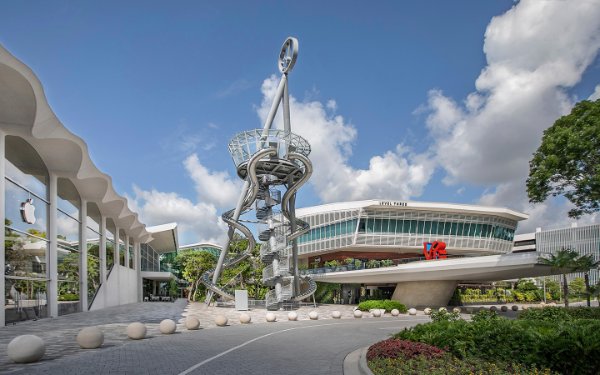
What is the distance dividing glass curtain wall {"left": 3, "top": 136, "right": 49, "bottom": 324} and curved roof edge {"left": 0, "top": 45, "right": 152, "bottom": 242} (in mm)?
918

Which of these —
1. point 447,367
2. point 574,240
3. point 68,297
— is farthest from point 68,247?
point 574,240

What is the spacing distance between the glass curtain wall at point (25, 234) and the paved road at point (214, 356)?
8706mm

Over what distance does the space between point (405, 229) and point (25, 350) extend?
56068 millimetres

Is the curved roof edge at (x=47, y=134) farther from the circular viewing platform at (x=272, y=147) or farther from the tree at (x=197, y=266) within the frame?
the tree at (x=197, y=266)

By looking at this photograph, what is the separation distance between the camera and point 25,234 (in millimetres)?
24531

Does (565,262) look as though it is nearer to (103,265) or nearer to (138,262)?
(103,265)

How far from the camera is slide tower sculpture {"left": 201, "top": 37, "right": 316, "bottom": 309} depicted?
4338 centimetres

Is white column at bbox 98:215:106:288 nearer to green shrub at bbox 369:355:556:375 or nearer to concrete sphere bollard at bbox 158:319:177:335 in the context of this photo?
concrete sphere bollard at bbox 158:319:177:335

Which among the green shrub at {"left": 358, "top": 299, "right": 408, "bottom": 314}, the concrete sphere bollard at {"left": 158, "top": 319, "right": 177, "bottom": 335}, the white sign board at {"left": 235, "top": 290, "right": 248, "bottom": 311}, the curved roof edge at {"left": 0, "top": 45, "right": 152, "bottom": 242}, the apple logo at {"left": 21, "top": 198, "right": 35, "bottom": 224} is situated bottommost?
the green shrub at {"left": 358, "top": 299, "right": 408, "bottom": 314}

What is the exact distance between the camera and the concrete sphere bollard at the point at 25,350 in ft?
39.5

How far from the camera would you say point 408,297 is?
48906 mm

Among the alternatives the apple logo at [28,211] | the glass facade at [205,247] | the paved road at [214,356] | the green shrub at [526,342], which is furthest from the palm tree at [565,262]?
the glass facade at [205,247]

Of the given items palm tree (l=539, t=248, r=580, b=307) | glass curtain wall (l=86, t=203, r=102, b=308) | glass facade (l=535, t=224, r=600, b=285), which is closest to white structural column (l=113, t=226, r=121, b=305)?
glass curtain wall (l=86, t=203, r=102, b=308)

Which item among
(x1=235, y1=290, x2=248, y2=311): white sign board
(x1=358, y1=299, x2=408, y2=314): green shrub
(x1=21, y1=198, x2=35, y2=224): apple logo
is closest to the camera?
(x1=21, y1=198, x2=35, y2=224): apple logo
